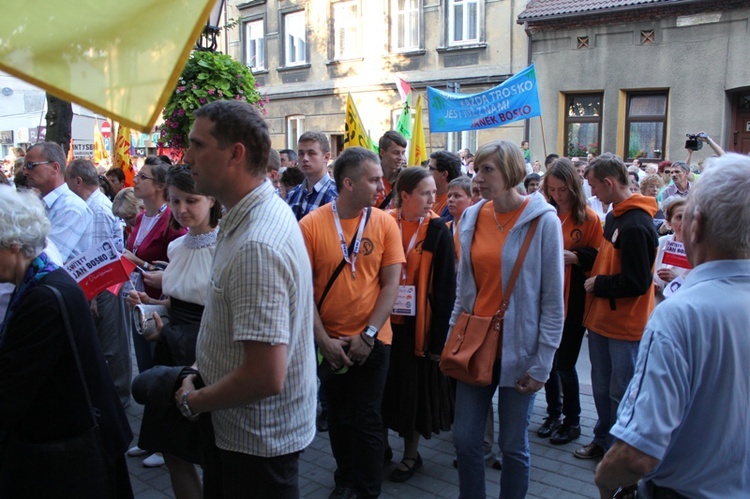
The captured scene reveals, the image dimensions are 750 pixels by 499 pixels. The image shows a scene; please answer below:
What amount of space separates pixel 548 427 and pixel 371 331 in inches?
83.7

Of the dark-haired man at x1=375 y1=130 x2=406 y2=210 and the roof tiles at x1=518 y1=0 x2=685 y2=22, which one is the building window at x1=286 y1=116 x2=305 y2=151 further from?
the dark-haired man at x1=375 y1=130 x2=406 y2=210

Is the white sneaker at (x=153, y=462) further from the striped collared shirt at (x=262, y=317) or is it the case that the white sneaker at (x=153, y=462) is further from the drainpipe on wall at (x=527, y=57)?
the drainpipe on wall at (x=527, y=57)

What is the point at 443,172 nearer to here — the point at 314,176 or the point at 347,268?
the point at 314,176

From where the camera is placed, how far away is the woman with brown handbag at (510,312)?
3.17 metres

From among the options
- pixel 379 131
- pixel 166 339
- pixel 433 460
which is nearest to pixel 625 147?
pixel 379 131

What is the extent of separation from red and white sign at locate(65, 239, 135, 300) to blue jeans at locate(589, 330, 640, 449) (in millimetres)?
3100

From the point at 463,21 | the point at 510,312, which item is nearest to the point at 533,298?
the point at 510,312

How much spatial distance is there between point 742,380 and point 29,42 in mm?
1902

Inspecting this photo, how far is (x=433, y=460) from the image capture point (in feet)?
14.7

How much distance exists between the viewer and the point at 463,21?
18.1 meters

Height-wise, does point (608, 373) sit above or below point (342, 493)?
above

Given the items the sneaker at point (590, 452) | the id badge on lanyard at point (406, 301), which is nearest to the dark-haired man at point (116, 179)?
the id badge on lanyard at point (406, 301)

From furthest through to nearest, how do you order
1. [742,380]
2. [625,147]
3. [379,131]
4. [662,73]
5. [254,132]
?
[379,131]
[625,147]
[662,73]
[254,132]
[742,380]

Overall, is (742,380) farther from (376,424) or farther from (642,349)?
(376,424)
